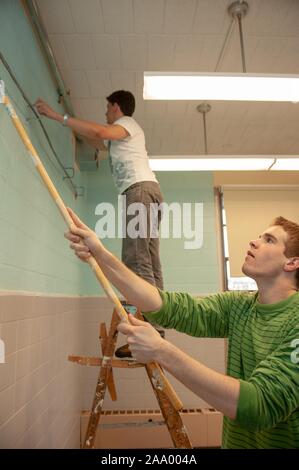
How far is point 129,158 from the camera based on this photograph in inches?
83.8

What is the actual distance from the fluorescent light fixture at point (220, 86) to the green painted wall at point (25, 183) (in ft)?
2.08

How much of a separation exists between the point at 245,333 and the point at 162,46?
6.41 feet

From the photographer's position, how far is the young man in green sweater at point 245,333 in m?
1.00

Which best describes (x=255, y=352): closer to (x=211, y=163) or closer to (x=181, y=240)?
(x=211, y=163)

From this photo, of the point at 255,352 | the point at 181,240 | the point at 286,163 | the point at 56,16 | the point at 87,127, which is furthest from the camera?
the point at 181,240

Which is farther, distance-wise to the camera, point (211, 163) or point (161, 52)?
point (211, 163)

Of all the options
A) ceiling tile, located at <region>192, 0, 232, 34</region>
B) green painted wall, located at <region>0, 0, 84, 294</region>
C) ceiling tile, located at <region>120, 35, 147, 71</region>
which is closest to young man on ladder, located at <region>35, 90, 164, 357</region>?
green painted wall, located at <region>0, 0, 84, 294</region>

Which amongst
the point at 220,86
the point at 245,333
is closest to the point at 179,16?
the point at 220,86

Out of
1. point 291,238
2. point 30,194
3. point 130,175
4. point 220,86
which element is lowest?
point 291,238

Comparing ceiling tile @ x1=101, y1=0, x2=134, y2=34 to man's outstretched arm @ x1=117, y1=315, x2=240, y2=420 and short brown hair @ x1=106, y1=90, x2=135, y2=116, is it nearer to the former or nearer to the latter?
short brown hair @ x1=106, y1=90, x2=135, y2=116

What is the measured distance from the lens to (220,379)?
997 millimetres

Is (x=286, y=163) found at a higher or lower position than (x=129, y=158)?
higher

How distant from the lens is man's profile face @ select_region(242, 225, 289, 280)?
1417 millimetres
